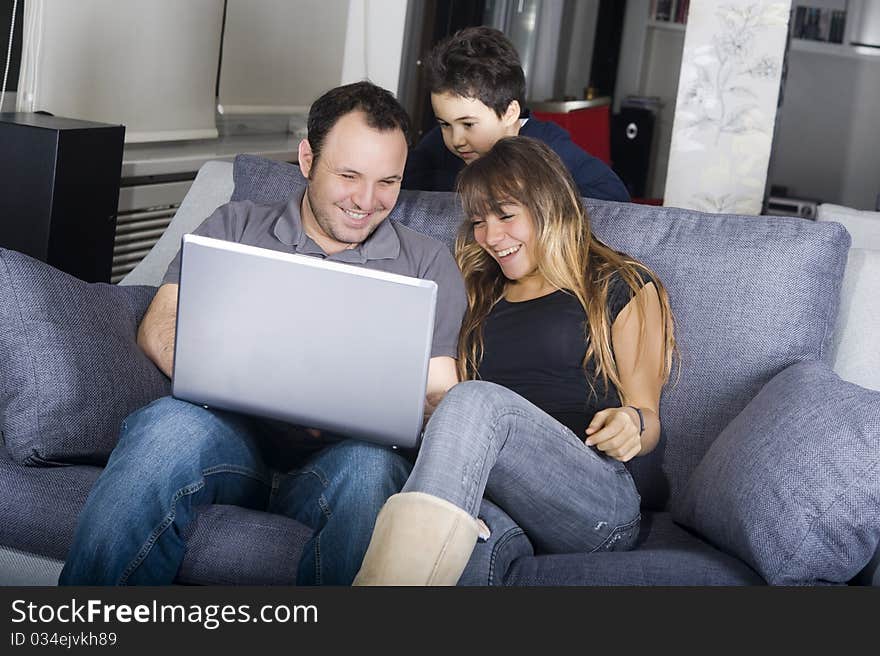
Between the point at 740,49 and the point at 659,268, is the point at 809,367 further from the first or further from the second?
the point at 740,49

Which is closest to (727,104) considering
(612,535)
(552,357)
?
(552,357)

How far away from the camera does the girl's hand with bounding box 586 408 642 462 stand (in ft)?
5.53

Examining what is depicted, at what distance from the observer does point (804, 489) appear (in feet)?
5.12

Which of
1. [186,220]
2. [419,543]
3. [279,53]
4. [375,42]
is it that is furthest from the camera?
[375,42]

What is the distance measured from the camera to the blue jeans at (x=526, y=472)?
4.84 ft

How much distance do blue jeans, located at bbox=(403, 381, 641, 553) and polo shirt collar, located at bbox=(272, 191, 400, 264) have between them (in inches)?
17.9

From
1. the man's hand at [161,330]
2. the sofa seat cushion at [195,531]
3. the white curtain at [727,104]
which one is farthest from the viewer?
the white curtain at [727,104]

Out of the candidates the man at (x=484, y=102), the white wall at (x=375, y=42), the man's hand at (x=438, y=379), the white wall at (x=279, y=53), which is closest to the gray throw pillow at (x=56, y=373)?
the man's hand at (x=438, y=379)

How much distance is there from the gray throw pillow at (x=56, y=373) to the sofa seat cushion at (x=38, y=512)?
2.0 inches

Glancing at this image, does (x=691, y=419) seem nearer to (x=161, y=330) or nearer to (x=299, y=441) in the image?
(x=299, y=441)

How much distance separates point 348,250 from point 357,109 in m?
0.25

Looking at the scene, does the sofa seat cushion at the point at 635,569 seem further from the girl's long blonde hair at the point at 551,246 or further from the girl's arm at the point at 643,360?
the girl's long blonde hair at the point at 551,246

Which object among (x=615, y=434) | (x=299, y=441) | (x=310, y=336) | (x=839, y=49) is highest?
(x=839, y=49)

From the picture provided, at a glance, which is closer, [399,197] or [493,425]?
[493,425]
